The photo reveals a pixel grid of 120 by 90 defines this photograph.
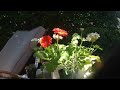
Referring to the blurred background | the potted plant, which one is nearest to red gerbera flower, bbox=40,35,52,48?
the potted plant

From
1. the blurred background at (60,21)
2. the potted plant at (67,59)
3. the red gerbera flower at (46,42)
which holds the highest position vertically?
the blurred background at (60,21)

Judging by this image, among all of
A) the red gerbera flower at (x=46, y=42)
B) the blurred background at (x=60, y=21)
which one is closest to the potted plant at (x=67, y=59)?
the red gerbera flower at (x=46, y=42)

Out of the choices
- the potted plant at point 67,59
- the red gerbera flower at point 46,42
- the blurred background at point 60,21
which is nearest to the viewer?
the potted plant at point 67,59

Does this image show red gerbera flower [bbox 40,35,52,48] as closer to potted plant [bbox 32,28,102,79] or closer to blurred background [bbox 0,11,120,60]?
potted plant [bbox 32,28,102,79]

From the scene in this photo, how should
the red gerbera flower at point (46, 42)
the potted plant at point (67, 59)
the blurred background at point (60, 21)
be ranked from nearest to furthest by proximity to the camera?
the potted plant at point (67, 59), the red gerbera flower at point (46, 42), the blurred background at point (60, 21)

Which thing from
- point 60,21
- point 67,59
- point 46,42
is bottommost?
point 67,59

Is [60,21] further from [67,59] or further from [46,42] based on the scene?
[67,59]

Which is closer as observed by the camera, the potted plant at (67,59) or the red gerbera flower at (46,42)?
the potted plant at (67,59)

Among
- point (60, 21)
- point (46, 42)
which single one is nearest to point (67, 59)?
point (46, 42)

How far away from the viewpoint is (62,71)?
6.58 ft

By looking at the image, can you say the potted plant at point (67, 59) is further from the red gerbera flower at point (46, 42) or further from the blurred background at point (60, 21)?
the blurred background at point (60, 21)
